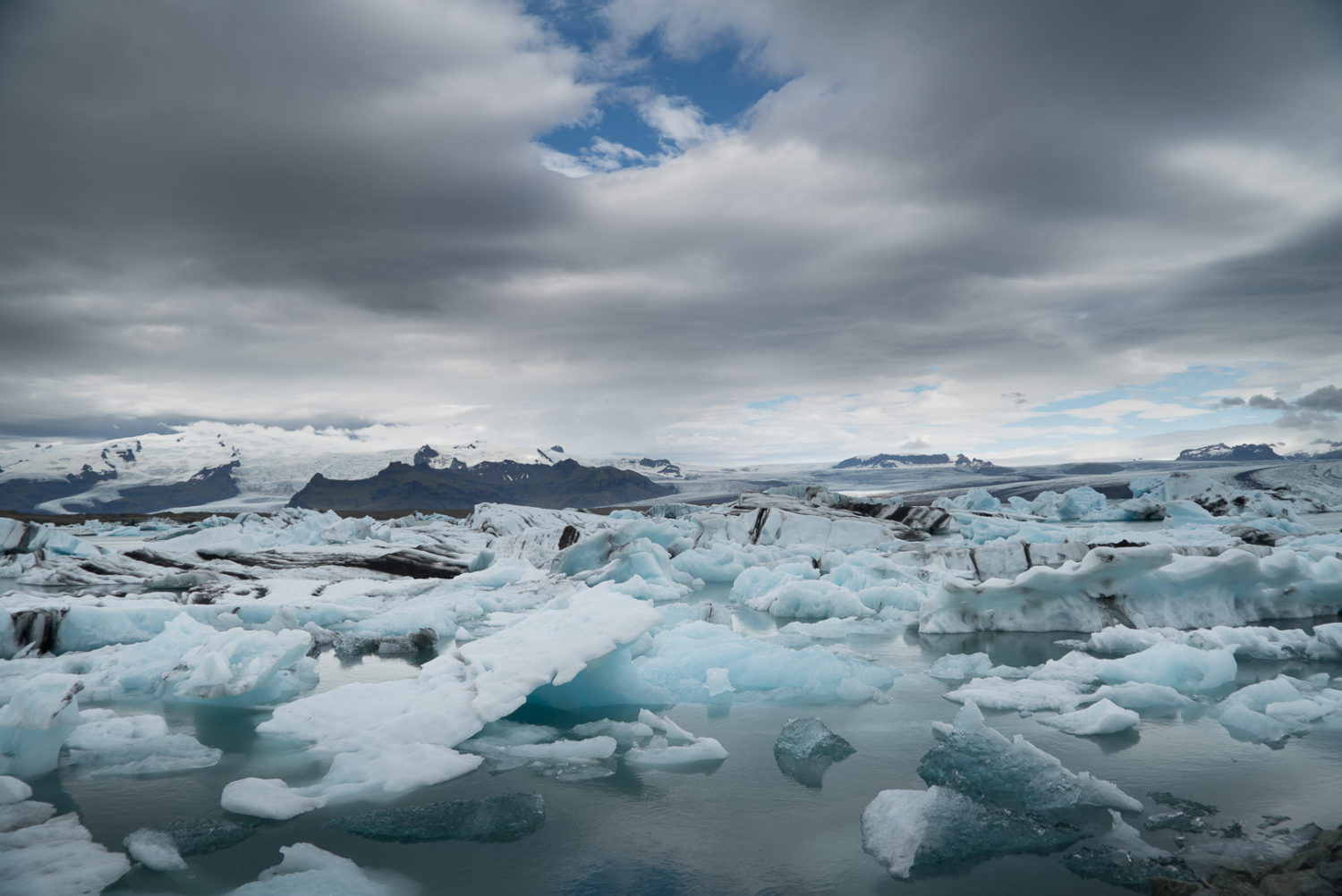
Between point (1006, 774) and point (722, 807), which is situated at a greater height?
point (1006, 774)

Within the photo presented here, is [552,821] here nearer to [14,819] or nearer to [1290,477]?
[14,819]

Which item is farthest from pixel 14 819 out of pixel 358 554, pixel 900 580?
pixel 358 554

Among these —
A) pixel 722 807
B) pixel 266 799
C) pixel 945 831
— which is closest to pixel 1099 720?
pixel 945 831

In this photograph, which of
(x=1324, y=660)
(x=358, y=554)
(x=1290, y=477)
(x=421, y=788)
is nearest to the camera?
(x=421, y=788)

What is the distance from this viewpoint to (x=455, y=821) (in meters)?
3.46

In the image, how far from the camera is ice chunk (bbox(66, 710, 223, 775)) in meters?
4.32

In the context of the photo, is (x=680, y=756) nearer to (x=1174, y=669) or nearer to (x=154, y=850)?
(x=154, y=850)

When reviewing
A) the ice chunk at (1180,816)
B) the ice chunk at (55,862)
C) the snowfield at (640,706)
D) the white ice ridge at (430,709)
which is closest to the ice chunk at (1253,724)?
the snowfield at (640,706)

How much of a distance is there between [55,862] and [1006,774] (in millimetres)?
4465

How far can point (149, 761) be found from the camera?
171 inches

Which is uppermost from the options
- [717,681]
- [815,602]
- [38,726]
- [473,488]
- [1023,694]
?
[38,726]

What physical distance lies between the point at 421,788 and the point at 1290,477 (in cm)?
4796

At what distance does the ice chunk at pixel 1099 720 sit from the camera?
4641mm

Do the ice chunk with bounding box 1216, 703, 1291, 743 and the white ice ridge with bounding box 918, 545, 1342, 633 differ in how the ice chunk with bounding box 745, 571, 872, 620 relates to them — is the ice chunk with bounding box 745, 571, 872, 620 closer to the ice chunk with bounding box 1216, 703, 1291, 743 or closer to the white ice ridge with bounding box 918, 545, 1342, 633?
the white ice ridge with bounding box 918, 545, 1342, 633
